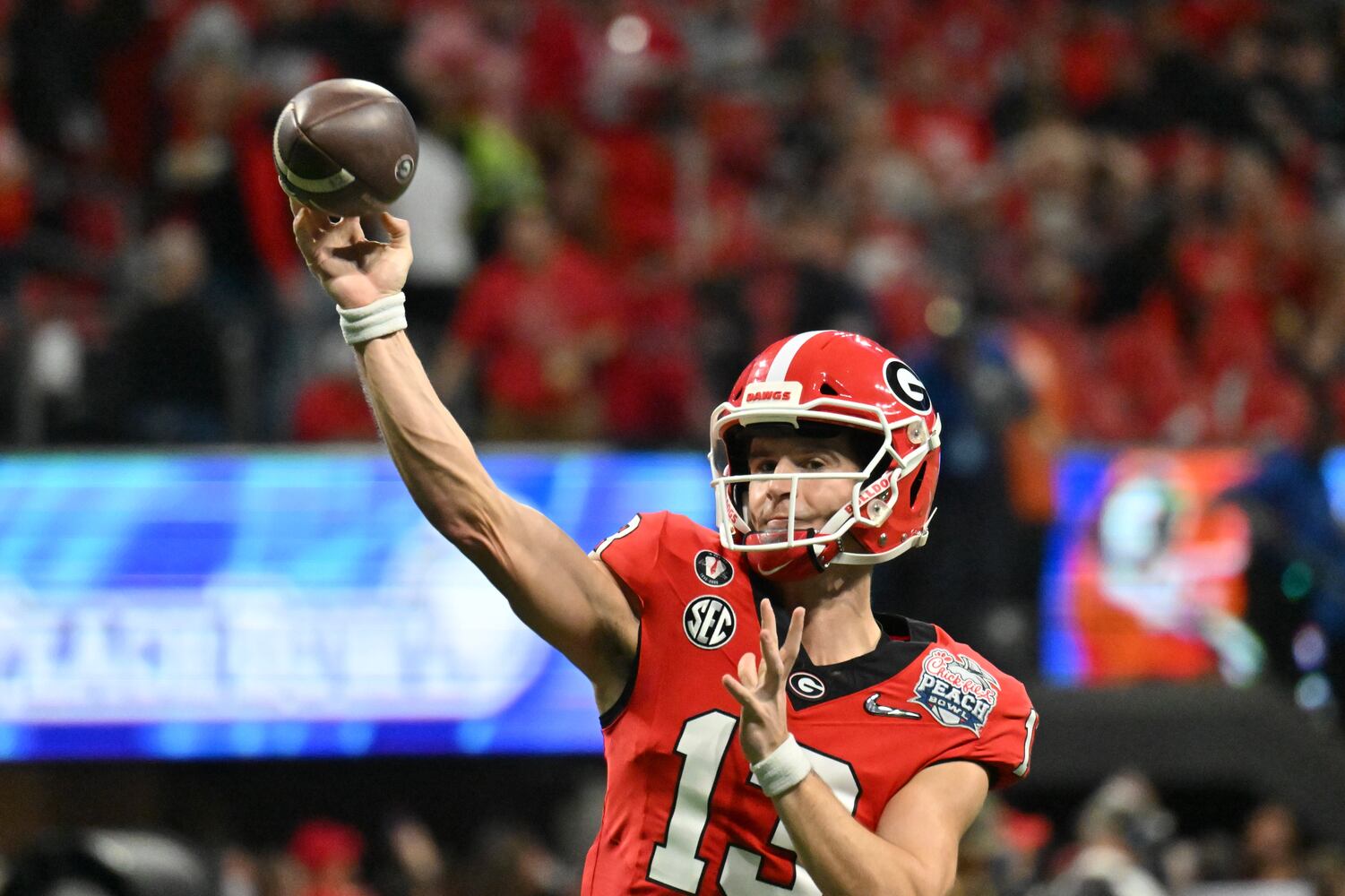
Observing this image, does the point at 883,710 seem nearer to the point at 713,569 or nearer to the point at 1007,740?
the point at 1007,740

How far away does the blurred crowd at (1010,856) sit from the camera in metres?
6.70

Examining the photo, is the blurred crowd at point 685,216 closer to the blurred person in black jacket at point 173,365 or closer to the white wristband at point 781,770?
the blurred person in black jacket at point 173,365

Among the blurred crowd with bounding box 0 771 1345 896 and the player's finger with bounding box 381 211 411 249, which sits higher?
the player's finger with bounding box 381 211 411 249

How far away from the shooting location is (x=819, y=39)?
512 inches

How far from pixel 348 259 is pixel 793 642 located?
0.95 m

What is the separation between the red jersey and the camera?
336cm

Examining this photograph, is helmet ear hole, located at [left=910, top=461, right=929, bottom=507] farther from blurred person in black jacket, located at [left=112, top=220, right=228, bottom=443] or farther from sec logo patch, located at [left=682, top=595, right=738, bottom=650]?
blurred person in black jacket, located at [left=112, top=220, right=228, bottom=443]

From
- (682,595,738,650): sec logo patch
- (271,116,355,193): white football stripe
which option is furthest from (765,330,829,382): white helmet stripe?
(271,116,355,193): white football stripe

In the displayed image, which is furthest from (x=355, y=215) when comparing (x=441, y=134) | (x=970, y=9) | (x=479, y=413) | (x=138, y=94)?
(x=970, y=9)

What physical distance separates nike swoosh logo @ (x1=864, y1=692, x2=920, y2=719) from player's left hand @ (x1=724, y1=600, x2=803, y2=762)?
366 mm

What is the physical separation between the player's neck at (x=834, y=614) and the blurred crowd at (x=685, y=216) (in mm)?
5403

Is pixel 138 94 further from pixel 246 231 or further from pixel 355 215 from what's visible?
pixel 355 215

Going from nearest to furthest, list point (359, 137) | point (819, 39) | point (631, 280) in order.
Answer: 1. point (359, 137)
2. point (631, 280)
3. point (819, 39)

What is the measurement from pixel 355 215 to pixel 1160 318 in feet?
30.5
